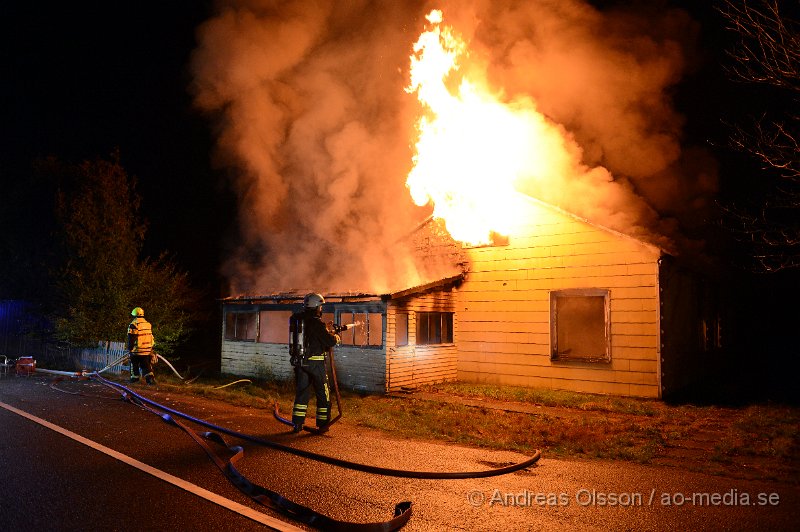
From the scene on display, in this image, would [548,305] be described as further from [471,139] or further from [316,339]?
[316,339]

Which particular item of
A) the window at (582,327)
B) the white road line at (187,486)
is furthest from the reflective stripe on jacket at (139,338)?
the window at (582,327)

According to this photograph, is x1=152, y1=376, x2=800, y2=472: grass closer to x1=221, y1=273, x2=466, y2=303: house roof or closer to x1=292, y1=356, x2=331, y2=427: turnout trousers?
x1=292, y1=356, x2=331, y2=427: turnout trousers

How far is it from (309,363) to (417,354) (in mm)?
5549

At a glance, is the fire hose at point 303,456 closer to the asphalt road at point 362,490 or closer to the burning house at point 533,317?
the asphalt road at point 362,490

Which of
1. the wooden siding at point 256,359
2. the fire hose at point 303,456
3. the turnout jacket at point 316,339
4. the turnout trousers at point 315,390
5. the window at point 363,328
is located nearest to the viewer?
the fire hose at point 303,456

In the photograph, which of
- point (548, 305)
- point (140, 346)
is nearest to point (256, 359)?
point (140, 346)

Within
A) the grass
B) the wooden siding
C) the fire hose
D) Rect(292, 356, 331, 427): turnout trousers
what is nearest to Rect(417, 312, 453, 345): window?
the grass

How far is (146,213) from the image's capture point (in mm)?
25812

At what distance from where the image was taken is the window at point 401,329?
12287mm

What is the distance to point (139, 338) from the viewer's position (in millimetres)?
11555

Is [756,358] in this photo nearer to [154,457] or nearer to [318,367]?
[318,367]

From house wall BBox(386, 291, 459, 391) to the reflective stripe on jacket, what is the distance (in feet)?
18.0

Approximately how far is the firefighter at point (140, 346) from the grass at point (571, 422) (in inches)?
23.6

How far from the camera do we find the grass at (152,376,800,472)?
256 inches
